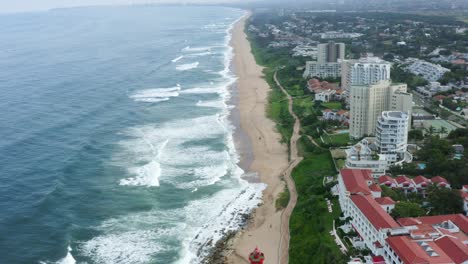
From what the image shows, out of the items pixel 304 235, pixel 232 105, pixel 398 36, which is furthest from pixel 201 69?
pixel 304 235

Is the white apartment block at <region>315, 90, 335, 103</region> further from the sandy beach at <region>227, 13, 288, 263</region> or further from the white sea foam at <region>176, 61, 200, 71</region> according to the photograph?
the white sea foam at <region>176, 61, 200, 71</region>

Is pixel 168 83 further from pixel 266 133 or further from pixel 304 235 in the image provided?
pixel 304 235

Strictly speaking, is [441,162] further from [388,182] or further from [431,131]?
[431,131]

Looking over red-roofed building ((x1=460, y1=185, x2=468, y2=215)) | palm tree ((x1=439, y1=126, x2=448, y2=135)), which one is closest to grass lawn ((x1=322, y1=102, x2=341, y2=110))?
palm tree ((x1=439, y1=126, x2=448, y2=135))

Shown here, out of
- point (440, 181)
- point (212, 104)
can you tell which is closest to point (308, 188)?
point (440, 181)

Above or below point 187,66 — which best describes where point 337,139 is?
below

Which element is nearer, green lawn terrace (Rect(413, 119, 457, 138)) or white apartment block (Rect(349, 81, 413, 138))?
green lawn terrace (Rect(413, 119, 457, 138))

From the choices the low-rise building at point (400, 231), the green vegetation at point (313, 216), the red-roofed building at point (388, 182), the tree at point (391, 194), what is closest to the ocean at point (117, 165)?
the green vegetation at point (313, 216)
